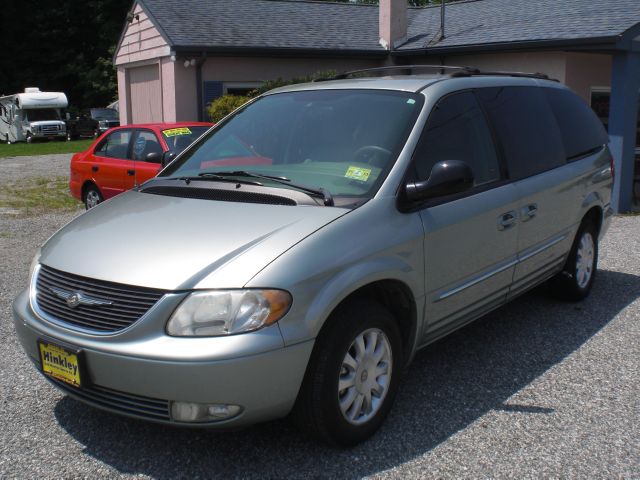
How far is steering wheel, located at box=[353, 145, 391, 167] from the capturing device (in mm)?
3914

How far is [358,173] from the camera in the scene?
12.8 feet

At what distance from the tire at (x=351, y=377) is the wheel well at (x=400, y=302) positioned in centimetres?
14

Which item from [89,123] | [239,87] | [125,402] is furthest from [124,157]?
[89,123]

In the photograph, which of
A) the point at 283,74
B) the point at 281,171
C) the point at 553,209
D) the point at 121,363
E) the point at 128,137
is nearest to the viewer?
the point at 121,363

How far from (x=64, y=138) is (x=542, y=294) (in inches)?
1321

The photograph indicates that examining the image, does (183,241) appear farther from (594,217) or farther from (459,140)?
(594,217)

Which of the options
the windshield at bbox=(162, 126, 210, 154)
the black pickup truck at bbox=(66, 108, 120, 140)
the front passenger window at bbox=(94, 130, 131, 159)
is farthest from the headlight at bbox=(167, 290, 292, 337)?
the black pickup truck at bbox=(66, 108, 120, 140)

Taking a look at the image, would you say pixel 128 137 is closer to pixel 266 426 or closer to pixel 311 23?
pixel 266 426

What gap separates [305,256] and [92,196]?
8729mm

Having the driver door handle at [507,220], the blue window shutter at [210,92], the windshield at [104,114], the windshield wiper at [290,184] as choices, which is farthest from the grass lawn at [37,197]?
the windshield at [104,114]

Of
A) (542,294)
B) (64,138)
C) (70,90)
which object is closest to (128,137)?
(542,294)

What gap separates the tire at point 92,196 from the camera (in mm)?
11019

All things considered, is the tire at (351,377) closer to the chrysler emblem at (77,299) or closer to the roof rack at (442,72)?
the chrysler emblem at (77,299)

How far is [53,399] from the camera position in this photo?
4.17 meters
